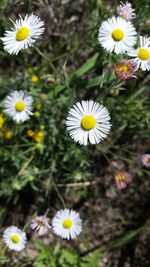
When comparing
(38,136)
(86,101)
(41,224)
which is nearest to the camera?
(86,101)

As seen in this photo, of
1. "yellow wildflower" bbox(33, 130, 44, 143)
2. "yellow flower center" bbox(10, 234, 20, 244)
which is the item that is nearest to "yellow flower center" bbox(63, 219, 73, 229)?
"yellow flower center" bbox(10, 234, 20, 244)

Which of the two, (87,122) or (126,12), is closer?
(87,122)

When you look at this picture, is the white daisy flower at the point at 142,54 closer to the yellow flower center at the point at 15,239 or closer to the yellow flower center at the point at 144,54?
the yellow flower center at the point at 144,54

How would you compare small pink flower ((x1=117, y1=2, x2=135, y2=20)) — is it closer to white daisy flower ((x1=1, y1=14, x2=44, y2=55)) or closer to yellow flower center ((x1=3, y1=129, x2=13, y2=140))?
white daisy flower ((x1=1, y1=14, x2=44, y2=55))

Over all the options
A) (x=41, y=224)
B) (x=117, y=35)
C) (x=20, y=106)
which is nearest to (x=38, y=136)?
(x=20, y=106)

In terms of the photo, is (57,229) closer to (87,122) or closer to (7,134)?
(7,134)

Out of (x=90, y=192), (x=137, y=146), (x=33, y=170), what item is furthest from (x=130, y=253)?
(x=33, y=170)

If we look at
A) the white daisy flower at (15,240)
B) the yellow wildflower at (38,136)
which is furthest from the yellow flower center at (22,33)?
the white daisy flower at (15,240)
